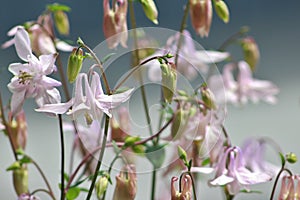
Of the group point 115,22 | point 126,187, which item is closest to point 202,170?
point 126,187

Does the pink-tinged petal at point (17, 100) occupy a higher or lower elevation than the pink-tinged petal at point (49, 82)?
lower

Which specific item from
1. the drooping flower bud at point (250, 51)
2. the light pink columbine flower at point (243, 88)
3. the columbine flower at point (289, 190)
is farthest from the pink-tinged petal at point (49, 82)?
the light pink columbine flower at point (243, 88)

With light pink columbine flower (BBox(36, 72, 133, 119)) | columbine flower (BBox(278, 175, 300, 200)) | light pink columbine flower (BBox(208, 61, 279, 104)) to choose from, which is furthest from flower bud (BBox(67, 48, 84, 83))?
light pink columbine flower (BBox(208, 61, 279, 104))

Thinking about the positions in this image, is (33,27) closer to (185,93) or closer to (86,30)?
(185,93)

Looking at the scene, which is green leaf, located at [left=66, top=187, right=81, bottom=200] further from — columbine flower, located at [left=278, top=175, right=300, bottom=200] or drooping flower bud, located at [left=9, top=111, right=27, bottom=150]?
columbine flower, located at [left=278, top=175, right=300, bottom=200]

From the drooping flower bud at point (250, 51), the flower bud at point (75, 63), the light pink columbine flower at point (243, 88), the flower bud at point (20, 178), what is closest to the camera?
the flower bud at point (75, 63)

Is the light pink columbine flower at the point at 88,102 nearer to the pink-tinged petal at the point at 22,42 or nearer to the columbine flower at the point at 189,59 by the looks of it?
the pink-tinged petal at the point at 22,42

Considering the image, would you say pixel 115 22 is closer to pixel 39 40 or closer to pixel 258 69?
pixel 39 40
